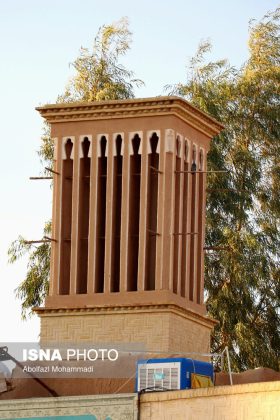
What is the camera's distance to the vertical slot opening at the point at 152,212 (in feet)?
95.6

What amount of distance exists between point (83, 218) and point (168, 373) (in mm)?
4839

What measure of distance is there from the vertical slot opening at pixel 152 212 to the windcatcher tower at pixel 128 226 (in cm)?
2

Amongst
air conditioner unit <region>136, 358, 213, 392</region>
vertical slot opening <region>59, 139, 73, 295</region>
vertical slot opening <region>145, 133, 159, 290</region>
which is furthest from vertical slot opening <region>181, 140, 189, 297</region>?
air conditioner unit <region>136, 358, 213, 392</region>

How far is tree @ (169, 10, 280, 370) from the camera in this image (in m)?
39.7

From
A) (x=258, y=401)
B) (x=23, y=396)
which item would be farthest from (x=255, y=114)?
(x=258, y=401)

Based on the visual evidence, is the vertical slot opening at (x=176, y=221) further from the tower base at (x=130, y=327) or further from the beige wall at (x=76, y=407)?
the beige wall at (x=76, y=407)

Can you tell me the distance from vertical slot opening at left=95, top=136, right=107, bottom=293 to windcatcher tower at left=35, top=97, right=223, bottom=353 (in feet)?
0.06

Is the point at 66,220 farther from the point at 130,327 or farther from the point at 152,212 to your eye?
the point at 130,327

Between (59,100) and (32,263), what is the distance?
160 inches

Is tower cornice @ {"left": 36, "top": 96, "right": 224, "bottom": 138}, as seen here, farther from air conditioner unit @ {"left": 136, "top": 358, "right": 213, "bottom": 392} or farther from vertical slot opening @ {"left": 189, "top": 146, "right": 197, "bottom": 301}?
air conditioner unit @ {"left": 136, "top": 358, "right": 213, "bottom": 392}

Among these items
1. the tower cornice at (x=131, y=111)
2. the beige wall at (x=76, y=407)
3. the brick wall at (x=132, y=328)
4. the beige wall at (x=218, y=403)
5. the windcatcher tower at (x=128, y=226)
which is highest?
the tower cornice at (x=131, y=111)

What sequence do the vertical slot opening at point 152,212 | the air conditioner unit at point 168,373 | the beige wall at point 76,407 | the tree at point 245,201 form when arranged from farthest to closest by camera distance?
the tree at point 245,201 → the vertical slot opening at point 152,212 → the air conditioner unit at point 168,373 → the beige wall at point 76,407

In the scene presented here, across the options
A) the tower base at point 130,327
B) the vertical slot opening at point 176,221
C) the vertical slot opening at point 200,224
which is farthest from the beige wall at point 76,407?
the vertical slot opening at point 200,224

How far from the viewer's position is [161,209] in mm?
29047
